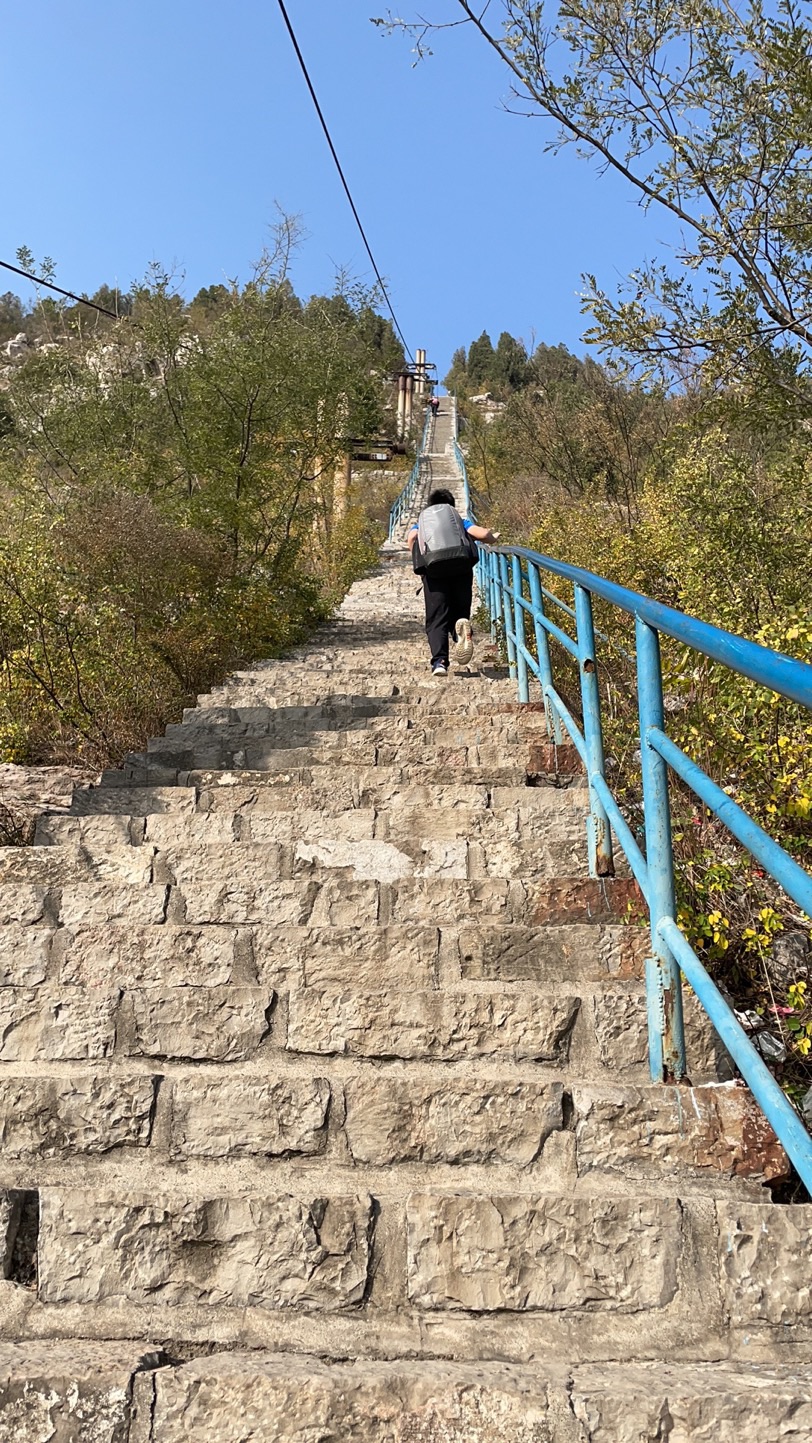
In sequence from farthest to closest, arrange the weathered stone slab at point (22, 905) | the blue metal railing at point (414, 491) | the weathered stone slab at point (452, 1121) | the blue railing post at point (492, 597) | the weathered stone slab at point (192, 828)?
the blue metal railing at point (414, 491)
the blue railing post at point (492, 597)
the weathered stone slab at point (192, 828)
the weathered stone slab at point (22, 905)
the weathered stone slab at point (452, 1121)

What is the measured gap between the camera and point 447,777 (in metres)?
4.34

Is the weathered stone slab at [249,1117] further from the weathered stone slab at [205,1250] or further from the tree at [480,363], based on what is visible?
the tree at [480,363]

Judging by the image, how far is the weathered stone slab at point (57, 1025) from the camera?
8.11 ft

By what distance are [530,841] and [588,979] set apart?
2.97 ft

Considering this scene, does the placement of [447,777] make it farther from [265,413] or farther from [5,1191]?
[265,413]

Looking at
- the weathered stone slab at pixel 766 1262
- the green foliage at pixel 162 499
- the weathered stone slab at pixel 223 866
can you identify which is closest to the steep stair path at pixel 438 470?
the green foliage at pixel 162 499

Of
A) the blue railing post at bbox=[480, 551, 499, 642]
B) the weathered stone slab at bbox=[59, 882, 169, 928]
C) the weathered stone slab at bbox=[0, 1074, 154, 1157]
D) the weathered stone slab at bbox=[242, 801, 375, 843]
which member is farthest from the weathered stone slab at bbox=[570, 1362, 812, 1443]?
the blue railing post at bbox=[480, 551, 499, 642]

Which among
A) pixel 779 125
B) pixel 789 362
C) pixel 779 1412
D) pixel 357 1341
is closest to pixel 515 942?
pixel 357 1341

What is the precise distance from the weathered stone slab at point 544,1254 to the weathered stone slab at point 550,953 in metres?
0.81

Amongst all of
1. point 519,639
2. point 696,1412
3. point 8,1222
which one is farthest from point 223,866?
point 519,639

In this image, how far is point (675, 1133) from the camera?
206 centimetres

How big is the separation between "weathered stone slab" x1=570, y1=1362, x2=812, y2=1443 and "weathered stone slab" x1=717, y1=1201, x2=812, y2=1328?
0.16m

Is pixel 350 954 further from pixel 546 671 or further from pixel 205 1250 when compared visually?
pixel 546 671

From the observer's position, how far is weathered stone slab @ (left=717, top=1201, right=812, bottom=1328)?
5.63 ft
